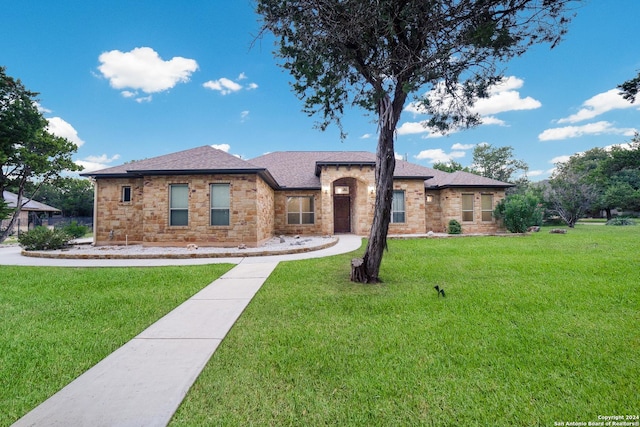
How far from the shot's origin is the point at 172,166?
11.1 m

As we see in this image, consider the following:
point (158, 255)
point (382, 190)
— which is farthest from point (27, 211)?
point (382, 190)

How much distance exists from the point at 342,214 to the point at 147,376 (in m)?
16.6

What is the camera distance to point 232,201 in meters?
11.0

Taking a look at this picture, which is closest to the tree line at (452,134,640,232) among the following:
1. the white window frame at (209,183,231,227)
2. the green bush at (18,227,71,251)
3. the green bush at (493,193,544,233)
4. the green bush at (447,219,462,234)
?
the green bush at (493,193,544,233)

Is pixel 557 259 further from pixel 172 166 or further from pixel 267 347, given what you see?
pixel 172 166

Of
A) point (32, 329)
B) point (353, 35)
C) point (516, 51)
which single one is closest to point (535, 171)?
point (516, 51)

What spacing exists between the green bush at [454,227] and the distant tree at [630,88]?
969cm

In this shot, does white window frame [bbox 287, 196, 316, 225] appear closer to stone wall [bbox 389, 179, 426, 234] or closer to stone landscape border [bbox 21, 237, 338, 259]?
stone wall [bbox 389, 179, 426, 234]

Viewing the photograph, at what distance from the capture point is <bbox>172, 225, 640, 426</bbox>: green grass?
1.94 m

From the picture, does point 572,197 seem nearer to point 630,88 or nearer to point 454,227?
point 454,227

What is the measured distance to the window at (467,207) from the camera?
651 inches

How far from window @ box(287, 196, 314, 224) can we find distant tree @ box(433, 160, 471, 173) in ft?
80.8

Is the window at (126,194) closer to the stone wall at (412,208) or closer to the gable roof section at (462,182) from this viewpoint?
the stone wall at (412,208)

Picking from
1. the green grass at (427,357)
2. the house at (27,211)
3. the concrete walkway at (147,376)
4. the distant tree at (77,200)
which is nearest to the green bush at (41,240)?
the concrete walkway at (147,376)
